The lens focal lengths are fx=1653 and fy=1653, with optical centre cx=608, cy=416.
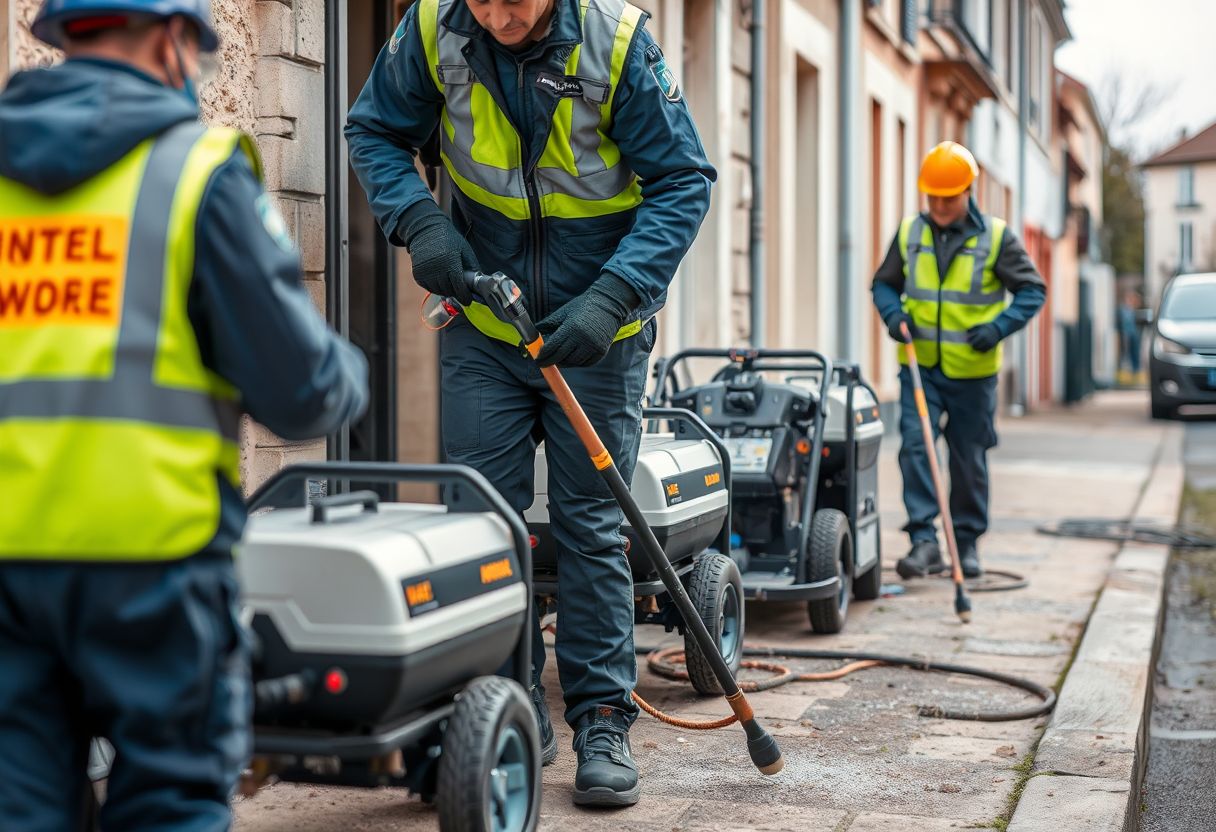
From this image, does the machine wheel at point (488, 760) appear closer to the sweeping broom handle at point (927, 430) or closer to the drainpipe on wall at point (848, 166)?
the sweeping broom handle at point (927, 430)

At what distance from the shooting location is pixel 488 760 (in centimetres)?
282

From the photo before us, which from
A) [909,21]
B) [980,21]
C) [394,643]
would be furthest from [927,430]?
[980,21]

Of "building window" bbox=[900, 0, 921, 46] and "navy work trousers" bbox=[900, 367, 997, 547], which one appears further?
"building window" bbox=[900, 0, 921, 46]

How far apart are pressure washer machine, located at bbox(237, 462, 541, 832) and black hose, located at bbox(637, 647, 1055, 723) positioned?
209 centimetres

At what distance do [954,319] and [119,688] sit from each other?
591 cm

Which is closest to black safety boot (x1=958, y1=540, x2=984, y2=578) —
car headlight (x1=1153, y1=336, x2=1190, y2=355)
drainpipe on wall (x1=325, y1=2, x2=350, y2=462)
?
drainpipe on wall (x1=325, y1=2, x2=350, y2=462)

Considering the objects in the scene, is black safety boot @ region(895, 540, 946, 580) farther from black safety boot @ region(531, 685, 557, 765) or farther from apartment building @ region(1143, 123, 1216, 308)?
apartment building @ region(1143, 123, 1216, 308)

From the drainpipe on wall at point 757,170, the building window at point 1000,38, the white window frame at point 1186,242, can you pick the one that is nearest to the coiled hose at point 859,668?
the drainpipe on wall at point 757,170

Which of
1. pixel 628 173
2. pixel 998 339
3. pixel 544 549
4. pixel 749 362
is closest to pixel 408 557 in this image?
pixel 628 173

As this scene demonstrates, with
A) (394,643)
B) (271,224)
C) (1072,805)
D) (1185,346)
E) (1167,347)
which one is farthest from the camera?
(1167,347)

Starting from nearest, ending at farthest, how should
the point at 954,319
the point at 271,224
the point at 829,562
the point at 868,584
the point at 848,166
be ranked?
the point at 271,224, the point at 829,562, the point at 868,584, the point at 954,319, the point at 848,166

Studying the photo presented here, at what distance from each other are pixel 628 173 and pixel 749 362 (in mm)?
2226

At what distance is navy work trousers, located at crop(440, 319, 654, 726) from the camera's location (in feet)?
12.7

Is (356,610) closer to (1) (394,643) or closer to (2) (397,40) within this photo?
(1) (394,643)
